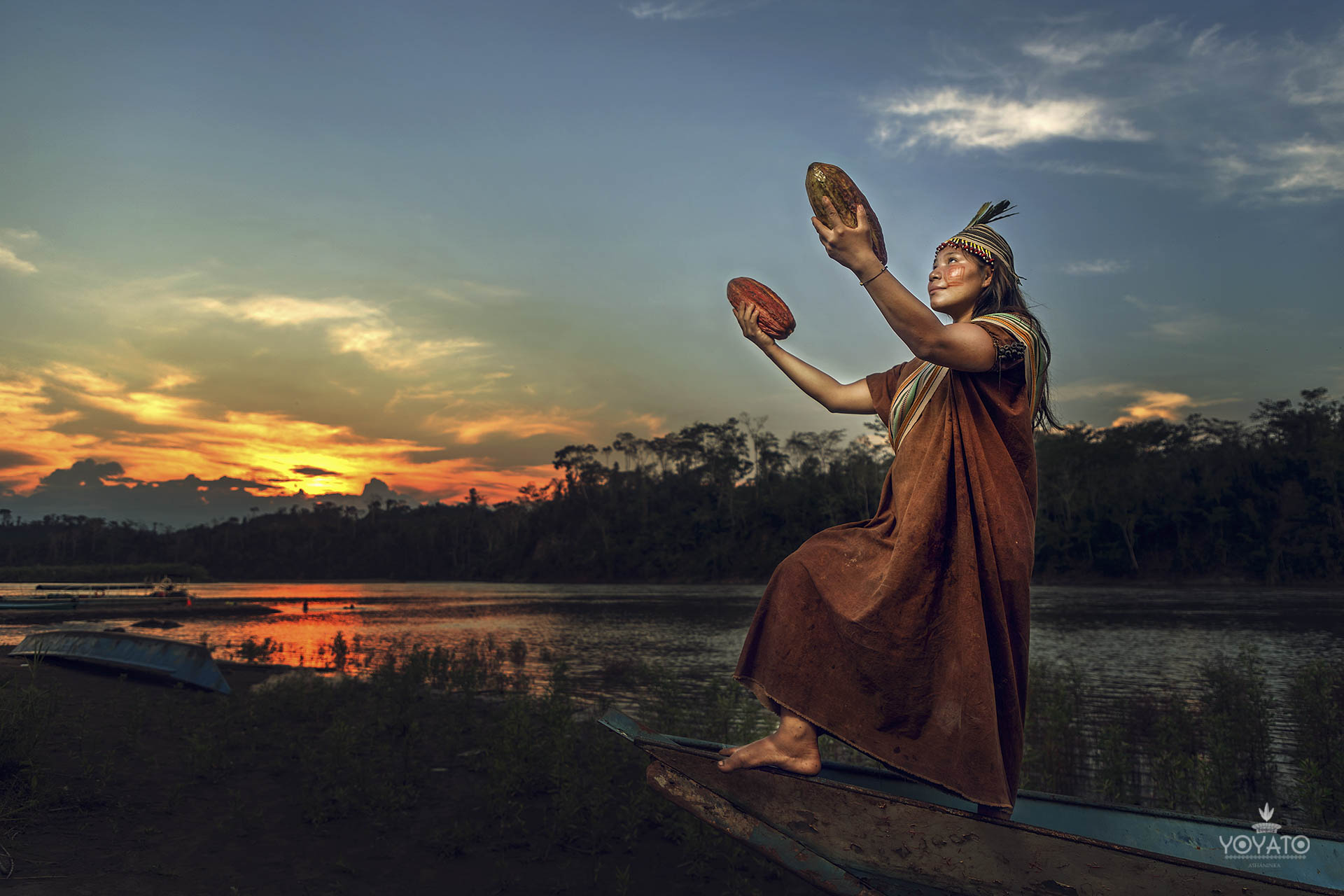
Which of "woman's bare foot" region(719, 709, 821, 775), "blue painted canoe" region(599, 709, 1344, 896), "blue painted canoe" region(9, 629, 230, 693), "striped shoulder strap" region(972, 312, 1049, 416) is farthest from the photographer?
"blue painted canoe" region(9, 629, 230, 693)

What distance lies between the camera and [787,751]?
2324 millimetres

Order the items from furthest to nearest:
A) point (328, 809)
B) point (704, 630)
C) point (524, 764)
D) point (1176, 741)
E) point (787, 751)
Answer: point (704, 630) < point (1176, 741) < point (524, 764) < point (328, 809) < point (787, 751)

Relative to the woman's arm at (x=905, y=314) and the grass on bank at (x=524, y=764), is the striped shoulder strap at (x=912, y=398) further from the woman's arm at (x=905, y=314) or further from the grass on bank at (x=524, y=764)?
the grass on bank at (x=524, y=764)

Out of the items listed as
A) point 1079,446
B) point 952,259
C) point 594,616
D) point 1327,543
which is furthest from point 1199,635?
point 1079,446

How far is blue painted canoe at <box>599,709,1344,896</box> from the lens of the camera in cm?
208

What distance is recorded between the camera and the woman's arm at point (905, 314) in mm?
1944

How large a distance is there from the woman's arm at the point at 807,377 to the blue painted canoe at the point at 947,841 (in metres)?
1.28

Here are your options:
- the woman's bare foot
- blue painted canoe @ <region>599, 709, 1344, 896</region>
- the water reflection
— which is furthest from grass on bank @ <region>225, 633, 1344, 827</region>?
the water reflection

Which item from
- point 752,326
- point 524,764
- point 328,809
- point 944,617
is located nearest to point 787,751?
point 944,617

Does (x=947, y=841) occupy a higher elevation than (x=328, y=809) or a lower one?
higher

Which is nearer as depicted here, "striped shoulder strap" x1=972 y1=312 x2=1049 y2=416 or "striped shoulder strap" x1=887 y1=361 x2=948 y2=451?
"striped shoulder strap" x1=972 y1=312 x2=1049 y2=416

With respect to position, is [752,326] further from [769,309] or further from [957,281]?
[957,281]

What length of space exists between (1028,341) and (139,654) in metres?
12.5

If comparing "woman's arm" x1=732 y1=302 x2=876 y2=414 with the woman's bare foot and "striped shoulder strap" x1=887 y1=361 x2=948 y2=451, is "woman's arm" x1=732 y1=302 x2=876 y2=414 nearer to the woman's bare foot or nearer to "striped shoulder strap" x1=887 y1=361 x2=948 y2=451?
"striped shoulder strap" x1=887 y1=361 x2=948 y2=451
